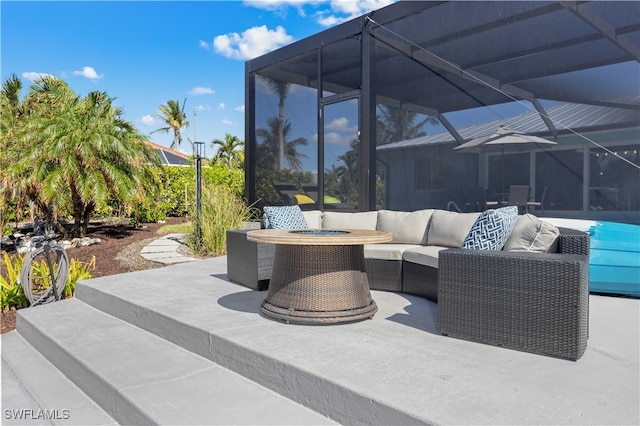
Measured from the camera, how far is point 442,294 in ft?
8.85

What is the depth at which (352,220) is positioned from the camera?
4.97m

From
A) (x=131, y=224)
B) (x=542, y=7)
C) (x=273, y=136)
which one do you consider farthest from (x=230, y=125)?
(x=542, y=7)

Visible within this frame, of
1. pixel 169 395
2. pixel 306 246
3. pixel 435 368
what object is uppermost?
pixel 306 246

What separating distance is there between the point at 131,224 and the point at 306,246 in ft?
28.6

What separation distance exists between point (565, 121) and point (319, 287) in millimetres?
4476

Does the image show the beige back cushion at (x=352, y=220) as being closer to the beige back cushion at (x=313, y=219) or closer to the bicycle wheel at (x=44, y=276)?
the beige back cushion at (x=313, y=219)

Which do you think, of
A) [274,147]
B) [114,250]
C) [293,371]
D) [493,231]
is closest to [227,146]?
[274,147]

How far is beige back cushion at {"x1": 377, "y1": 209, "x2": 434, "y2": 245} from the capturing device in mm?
4414

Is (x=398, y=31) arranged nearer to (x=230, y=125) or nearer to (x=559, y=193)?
(x=559, y=193)

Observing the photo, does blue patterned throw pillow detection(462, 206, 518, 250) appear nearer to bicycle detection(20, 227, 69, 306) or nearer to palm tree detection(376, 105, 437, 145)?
palm tree detection(376, 105, 437, 145)

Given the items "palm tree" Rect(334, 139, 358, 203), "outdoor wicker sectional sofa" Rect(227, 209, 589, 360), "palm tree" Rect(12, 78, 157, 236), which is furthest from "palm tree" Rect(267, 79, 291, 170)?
"outdoor wicker sectional sofa" Rect(227, 209, 589, 360)

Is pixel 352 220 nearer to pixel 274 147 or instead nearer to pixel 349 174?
pixel 349 174

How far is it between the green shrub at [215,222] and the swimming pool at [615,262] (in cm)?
481

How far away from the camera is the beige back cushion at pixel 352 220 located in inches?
193
